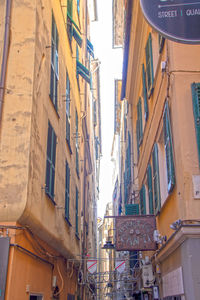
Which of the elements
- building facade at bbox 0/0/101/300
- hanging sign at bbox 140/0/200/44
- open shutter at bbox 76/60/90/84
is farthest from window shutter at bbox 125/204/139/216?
hanging sign at bbox 140/0/200/44

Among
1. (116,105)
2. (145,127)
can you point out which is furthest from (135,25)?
(116,105)

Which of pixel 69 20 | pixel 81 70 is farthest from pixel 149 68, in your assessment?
pixel 81 70

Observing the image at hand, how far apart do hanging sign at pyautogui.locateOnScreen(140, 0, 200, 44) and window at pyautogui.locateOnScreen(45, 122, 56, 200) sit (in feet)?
14.8

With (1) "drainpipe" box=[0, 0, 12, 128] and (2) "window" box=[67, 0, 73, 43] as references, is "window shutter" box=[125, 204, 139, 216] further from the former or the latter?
(1) "drainpipe" box=[0, 0, 12, 128]

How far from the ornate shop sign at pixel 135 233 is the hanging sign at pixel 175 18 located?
5.16 meters

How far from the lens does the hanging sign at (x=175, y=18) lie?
4507mm

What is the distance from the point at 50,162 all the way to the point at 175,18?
198 inches

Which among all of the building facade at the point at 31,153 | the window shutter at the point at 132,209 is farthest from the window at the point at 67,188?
the window shutter at the point at 132,209

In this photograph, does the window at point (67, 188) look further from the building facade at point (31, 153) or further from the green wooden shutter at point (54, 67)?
the green wooden shutter at point (54, 67)

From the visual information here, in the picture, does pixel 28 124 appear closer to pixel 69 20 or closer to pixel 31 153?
pixel 31 153

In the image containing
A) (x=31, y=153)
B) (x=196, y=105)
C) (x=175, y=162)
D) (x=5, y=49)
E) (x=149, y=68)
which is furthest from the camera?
(x=149, y=68)

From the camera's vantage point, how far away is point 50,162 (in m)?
8.93

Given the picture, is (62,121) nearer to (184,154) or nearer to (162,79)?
(162,79)

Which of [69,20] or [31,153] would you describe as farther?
[69,20]
